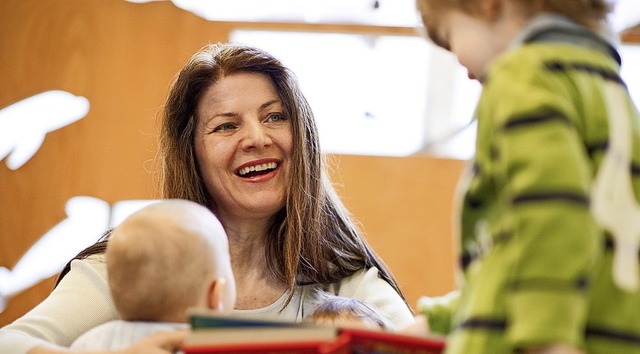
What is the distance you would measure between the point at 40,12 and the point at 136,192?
795 mm

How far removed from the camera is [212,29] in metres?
3.39

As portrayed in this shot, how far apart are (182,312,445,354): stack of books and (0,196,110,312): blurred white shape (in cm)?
250

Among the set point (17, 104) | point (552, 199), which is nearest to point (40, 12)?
point (17, 104)

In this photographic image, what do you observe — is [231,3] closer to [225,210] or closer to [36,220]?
[36,220]

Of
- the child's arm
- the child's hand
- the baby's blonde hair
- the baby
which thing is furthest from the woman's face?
the child's hand

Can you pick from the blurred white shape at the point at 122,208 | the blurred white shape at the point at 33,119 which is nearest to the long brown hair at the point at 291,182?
the blurred white shape at the point at 122,208

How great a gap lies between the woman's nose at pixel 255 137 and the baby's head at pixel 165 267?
2.35 feet

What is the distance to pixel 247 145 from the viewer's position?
6.39 feet

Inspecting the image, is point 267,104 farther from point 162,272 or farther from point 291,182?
point 162,272

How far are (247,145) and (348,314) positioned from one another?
480 millimetres

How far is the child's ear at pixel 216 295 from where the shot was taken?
3.94 feet

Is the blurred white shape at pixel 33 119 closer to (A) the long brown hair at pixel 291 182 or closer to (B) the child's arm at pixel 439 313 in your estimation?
(A) the long brown hair at pixel 291 182

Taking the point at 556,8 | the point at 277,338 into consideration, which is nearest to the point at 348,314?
the point at 277,338

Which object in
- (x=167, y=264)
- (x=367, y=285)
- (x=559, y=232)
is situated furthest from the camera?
(x=367, y=285)
